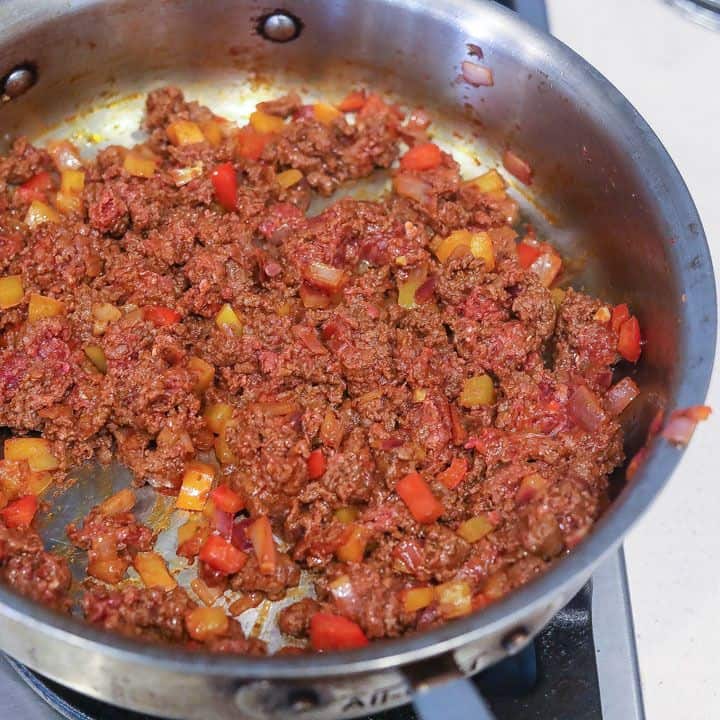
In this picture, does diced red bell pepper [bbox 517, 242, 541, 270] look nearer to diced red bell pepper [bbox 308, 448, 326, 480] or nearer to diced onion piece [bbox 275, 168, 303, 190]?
diced onion piece [bbox 275, 168, 303, 190]

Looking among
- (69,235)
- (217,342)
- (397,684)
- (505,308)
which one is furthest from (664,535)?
(69,235)

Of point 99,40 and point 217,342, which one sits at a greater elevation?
point 99,40

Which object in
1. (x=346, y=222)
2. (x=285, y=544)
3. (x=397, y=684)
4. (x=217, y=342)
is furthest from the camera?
(x=346, y=222)

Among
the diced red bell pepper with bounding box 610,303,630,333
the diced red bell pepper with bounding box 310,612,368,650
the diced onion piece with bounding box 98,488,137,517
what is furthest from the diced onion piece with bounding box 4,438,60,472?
the diced red bell pepper with bounding box 610,303,630,333

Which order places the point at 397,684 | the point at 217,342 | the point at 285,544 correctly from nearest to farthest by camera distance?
the point at 397,684 < the point at 285,544 < the point at 217,342

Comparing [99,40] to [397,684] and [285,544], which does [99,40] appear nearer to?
[285,544]

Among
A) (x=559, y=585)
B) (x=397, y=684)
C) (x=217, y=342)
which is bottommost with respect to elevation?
(x=217, y=342)
